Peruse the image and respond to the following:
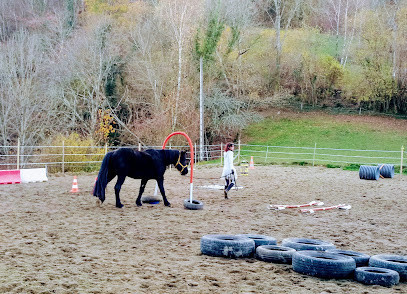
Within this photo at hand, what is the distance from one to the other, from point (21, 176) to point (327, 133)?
25.9m

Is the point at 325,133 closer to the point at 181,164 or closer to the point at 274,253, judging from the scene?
the point at 181,164

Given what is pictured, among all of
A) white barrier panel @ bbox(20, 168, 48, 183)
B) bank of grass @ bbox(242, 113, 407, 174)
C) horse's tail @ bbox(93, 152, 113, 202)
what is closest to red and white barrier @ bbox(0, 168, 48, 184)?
white barrier panel @ bbox(20, 168, 48, 183)

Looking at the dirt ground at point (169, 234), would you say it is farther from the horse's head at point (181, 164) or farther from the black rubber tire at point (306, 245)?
the horse's head at point (181, 164)

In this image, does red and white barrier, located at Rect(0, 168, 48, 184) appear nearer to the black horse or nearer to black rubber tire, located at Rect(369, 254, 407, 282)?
the black horse

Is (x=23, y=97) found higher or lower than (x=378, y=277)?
higher

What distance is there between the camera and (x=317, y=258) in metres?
5.49

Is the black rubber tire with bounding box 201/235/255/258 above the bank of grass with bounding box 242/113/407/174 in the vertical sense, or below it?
below

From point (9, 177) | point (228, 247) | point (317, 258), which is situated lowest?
point (9, 177)

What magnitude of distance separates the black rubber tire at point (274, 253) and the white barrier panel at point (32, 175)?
36.7 ft

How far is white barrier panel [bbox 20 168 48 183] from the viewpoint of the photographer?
15.2m

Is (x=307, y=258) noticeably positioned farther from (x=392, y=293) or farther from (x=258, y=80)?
(x=258, y=80)

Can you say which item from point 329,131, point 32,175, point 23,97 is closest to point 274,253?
point 32,175

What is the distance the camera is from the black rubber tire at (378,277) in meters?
5.19

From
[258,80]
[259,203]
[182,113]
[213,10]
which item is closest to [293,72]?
[258,80]
